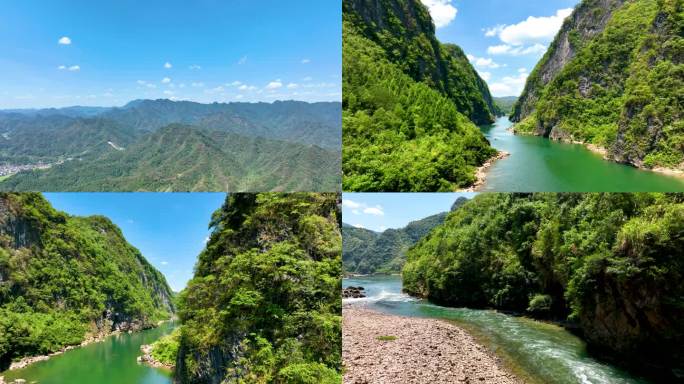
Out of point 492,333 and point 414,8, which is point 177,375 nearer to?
point 492,333

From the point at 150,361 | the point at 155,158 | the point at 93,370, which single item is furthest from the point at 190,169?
the point at 93,370

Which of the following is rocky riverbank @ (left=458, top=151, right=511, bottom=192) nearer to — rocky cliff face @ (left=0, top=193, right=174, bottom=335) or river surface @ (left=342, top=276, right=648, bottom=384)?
river surface @ (left=342, top=276, right=648, bottom=384)

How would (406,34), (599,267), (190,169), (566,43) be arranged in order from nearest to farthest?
(599,267), (406,34), (566,43), (190,169)

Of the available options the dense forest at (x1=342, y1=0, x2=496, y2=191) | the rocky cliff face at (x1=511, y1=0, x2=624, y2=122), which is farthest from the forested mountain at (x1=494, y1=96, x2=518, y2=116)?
the dense forest at (x1=342, y1=0, x2=496, y2=191)

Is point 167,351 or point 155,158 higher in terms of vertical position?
point 155,158

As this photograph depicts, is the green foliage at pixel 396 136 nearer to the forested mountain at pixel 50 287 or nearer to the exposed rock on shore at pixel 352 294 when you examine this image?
the exposed rock on shore at pixel 352 294

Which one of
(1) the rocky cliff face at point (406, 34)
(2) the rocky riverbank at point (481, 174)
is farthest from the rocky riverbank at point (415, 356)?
(1) the rocky cliff face at point (406, 34)

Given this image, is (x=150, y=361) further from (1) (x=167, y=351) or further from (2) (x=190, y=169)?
(2) (x=190, y=169)
